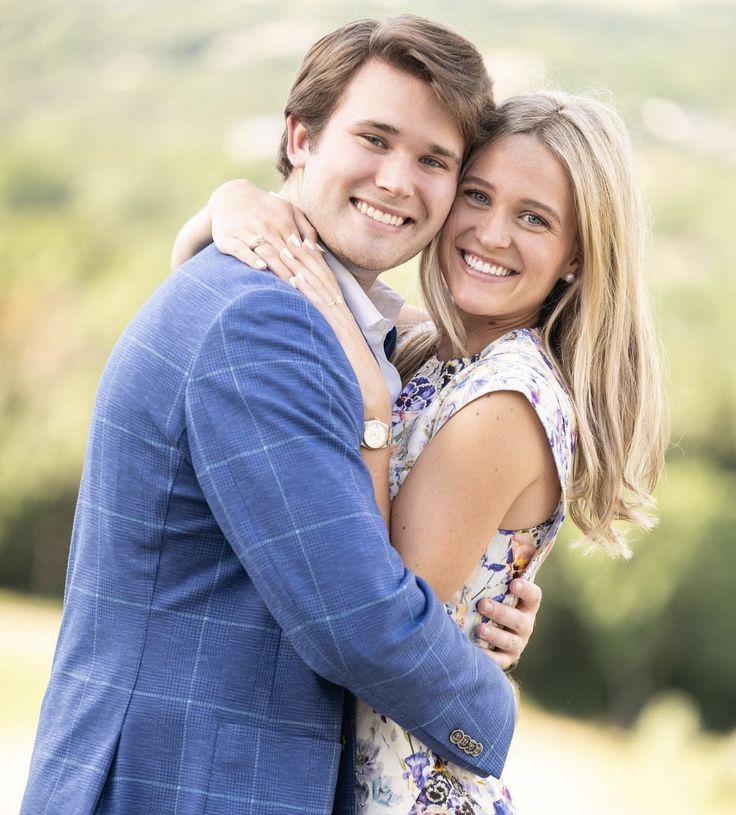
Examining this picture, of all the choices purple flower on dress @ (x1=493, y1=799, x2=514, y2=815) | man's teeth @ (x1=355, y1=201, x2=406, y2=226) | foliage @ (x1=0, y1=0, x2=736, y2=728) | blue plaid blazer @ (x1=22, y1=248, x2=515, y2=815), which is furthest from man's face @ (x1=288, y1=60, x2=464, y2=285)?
foliage @ (x1=0, y1=0, x2=736, y2=728)

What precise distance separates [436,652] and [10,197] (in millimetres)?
8310

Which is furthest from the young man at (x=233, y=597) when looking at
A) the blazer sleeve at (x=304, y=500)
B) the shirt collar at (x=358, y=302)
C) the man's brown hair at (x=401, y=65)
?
the man's brown hair at (x=401, y=65)

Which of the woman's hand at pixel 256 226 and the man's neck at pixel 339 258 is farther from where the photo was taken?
the man's neck at pixel 339 258

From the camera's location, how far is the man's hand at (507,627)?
7.08 feet

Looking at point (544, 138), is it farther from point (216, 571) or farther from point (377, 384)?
point (216, 571)

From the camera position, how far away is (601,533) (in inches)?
96.7

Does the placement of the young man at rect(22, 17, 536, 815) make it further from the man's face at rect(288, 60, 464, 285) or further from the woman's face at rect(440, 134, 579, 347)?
the woman's face at rect(440, 134, 579, 347)

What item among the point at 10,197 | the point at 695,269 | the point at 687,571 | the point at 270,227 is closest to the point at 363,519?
the point at 270,227

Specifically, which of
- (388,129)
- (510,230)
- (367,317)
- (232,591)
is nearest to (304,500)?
(232,591)

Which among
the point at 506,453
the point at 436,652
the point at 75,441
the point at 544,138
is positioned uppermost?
the point at 544,138

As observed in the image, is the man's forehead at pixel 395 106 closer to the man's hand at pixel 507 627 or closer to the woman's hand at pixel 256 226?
the woman's hand at pixel 256 226

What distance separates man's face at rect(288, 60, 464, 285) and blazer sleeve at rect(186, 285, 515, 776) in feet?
1.50

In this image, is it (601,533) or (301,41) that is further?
(301,41)

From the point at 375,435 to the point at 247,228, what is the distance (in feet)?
1.47
